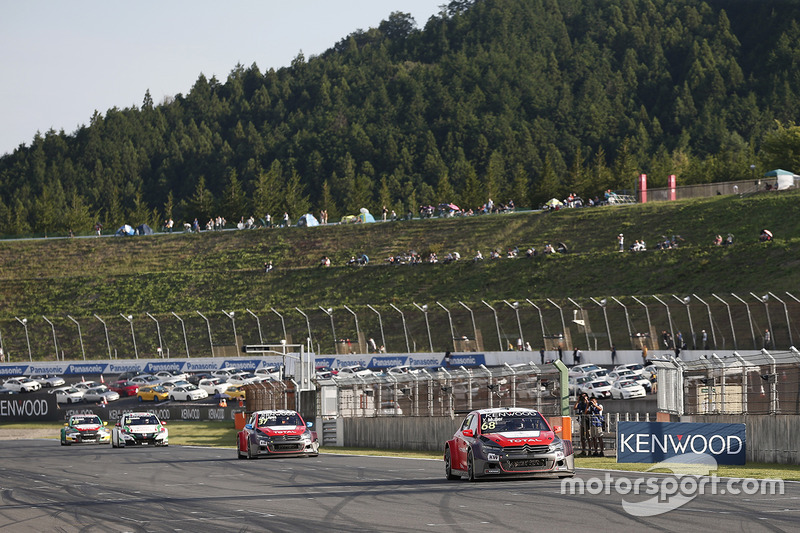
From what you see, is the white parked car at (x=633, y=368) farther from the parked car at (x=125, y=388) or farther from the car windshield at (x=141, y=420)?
the parked car at (x=125, y=388)

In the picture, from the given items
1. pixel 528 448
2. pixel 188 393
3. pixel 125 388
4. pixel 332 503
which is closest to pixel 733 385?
pixel 528 448

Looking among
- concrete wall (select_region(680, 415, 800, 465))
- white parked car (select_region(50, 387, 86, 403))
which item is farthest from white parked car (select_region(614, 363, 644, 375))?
white parked car (select_region(50, 387, 86, 403))

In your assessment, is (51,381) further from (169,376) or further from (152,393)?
(152,393)

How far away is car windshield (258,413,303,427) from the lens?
3003cm

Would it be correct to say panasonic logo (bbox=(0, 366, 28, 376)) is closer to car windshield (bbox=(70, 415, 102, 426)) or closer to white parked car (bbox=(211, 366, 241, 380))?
white parked car (bbox=(211, 366, 241, 380))

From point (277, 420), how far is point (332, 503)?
44.2 feet

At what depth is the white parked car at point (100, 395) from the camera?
6172 cm

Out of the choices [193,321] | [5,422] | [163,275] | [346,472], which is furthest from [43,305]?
[346,472]

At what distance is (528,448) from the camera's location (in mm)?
19031

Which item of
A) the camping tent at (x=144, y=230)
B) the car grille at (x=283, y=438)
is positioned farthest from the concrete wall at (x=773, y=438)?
the camping tent at (x=144, y=230)

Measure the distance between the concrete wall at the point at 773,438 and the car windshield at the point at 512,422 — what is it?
5.67 m

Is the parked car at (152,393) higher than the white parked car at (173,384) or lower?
lower

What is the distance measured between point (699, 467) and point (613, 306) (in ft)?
112

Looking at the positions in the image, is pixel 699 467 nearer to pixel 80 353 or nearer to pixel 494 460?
pixel 494 460
